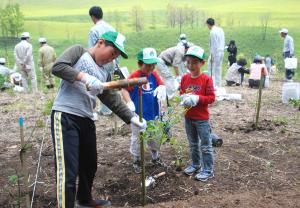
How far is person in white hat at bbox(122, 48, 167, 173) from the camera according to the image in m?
4.11

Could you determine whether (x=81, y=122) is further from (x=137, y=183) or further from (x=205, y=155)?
(x=205, y=155)

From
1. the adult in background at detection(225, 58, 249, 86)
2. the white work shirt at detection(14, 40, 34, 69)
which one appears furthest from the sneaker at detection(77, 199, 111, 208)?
the adult in background at detection(225, 58, 249, 86)

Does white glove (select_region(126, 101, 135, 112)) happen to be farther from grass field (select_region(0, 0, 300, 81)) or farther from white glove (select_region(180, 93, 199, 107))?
grass field (select_region(0, 0, 300, 81))

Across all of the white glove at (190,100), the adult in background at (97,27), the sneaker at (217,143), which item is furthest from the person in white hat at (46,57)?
the white glove at (190,100)

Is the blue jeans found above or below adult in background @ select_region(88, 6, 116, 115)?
below

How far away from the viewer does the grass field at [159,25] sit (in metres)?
20.1

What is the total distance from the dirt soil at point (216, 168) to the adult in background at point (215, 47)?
2.32m

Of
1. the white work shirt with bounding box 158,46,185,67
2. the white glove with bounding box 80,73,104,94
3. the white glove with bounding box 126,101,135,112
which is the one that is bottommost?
the white glove with bounding box 126,101,135,112

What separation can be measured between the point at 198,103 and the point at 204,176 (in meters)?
0.89

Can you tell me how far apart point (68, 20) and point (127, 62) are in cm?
1075

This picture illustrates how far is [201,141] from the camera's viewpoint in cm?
416

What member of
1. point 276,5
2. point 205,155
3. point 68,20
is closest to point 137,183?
point 205,155

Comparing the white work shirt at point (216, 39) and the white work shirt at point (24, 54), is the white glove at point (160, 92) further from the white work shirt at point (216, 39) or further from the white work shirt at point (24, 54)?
the white work shirt at point (24, 54)

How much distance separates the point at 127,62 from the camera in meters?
17.1
